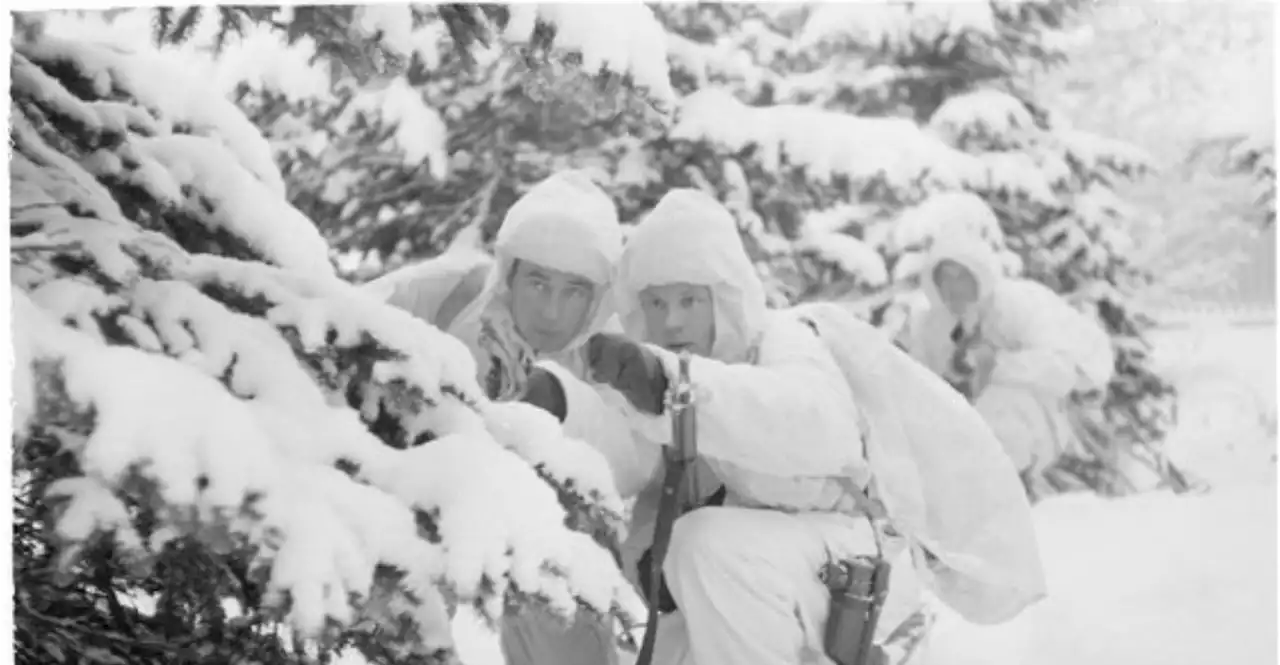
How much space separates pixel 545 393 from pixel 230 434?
61 centimetres

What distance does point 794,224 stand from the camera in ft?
7.22

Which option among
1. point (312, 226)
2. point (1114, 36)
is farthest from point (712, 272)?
point (1114, 36)

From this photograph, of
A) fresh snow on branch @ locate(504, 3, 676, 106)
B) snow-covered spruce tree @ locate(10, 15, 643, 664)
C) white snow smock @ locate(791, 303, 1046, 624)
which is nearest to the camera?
snow-covered spruce tree @ locate(10, 15, 643, 664)

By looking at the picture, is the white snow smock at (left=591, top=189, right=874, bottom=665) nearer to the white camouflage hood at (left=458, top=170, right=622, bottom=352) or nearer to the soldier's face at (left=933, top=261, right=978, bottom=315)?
the white camouflage hood at (left=458, top=170, right=622, bottom=352)

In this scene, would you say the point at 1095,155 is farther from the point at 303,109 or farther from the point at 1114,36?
the point at 303,109

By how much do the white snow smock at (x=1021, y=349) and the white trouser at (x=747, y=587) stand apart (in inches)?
14.1

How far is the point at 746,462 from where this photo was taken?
2.08 meters

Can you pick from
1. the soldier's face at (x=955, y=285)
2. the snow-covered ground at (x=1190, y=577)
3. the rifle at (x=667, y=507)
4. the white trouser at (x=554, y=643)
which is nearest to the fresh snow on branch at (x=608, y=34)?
the rifle at (x=667, y=507)

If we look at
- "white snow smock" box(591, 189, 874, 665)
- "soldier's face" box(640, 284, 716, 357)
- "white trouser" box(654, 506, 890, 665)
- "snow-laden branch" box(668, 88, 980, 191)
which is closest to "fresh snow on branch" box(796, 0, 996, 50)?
"snow-laden branch" box(668, 88, 980, 191)

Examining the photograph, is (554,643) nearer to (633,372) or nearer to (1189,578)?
(633,372)

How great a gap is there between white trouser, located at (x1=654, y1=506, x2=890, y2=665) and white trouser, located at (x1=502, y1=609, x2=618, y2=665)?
0.30ft

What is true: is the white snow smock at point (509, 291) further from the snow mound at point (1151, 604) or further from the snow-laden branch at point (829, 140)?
the snow mound at point (1151, 604)

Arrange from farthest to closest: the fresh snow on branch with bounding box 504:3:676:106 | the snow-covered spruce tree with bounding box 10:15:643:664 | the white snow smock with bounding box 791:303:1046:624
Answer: the white snow smock with bounding box 791:303:1046:624 < the fresh snow on branch with bounding box 504:3:676:106 < the snow-covered spruce tree with bounding box 10:15:643:664

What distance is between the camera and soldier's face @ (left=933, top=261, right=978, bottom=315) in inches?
87.0
